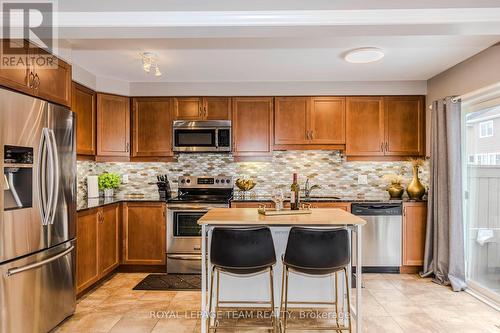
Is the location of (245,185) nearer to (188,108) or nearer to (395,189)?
(188,108)

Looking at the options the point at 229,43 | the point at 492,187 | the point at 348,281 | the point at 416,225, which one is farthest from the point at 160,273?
the point at 492,187

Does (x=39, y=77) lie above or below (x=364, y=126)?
above

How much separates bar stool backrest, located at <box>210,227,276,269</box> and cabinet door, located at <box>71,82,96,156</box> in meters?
2.36

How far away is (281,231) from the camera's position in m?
2.94

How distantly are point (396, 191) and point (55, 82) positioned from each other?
405cm

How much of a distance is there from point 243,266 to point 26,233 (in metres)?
1.56

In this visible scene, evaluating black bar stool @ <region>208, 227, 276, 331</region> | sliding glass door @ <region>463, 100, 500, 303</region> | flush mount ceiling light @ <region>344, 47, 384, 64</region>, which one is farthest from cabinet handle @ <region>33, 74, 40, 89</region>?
sliding glass door @ <region>463, 100, 500, 303</region>

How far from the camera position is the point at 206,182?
4727mm

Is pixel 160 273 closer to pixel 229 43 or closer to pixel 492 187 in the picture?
pixel 229 43

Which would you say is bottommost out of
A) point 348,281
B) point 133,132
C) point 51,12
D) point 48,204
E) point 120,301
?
point 120,301

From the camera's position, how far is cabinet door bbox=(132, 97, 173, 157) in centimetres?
458

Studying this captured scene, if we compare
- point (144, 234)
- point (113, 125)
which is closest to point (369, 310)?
point (144, 234)

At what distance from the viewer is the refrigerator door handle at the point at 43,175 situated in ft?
8.16

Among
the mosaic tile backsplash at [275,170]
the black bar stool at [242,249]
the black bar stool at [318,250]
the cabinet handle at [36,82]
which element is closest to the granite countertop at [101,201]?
the mosaic tile backsplash at [275,170]
